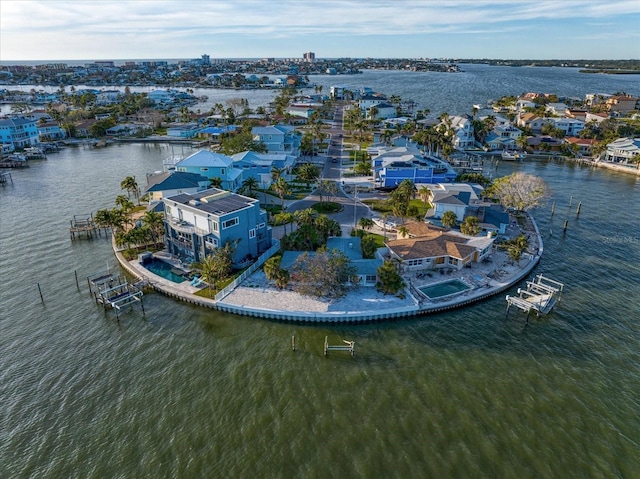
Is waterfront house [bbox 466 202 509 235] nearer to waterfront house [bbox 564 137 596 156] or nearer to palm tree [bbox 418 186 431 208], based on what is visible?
palm tree [bbox 418 186 431 208]

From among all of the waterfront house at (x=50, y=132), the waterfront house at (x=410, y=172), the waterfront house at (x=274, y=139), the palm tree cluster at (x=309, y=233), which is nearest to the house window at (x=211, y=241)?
the palm tree cluster at (x=309, y=233)

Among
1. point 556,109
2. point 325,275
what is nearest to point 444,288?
point 325,275

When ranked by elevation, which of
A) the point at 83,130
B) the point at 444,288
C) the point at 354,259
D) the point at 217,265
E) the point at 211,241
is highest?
the point at 83,130

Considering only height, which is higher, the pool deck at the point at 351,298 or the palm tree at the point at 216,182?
the palm tree at the point at 216,182

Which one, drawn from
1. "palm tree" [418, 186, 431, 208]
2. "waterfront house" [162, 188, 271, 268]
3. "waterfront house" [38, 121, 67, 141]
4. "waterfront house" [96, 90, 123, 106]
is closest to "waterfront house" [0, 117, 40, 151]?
"waterfront house" [38, 121, 67, 141]

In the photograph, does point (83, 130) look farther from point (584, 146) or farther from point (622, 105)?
point (622, 105)

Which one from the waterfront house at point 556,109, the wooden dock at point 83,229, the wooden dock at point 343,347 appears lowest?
the wooden dock at point 343,347

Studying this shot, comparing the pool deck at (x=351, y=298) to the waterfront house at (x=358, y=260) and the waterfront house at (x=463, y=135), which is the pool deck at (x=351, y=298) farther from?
the waterfront house at (x=463, y=135)
